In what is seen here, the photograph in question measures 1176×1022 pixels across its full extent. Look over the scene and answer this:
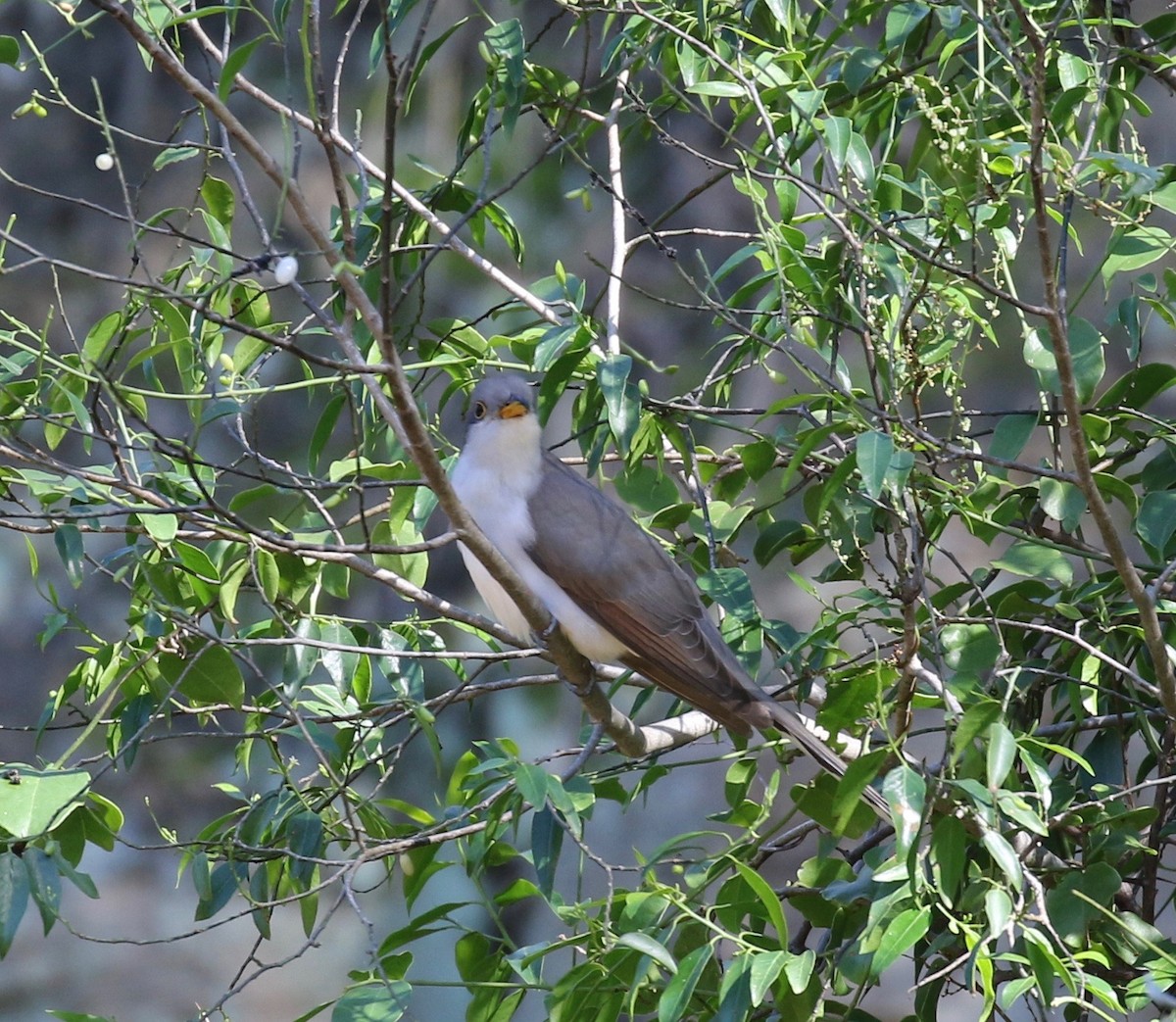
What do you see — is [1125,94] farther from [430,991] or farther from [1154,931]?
[430,991]

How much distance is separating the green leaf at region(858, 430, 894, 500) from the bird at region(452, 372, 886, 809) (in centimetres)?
138

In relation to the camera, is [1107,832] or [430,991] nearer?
[1107,832]

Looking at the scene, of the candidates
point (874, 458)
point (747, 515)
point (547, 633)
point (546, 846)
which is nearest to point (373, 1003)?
point (546, 846)

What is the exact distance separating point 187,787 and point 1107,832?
554 centimetres

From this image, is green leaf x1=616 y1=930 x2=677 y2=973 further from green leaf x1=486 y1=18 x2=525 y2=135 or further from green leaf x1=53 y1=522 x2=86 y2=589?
green leaf x1=486 y1=18 x2=525 y2=135

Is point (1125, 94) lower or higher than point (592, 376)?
higher

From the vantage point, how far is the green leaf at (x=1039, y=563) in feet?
7.91

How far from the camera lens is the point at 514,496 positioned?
3678 millimetres

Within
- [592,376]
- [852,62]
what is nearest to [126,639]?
[592,376]

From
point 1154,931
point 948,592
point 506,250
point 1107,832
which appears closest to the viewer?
point 1154,931

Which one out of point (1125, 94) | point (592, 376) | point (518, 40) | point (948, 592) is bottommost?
point (948, 592)

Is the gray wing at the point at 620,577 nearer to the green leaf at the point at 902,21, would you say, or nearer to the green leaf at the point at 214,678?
the green leaf at the point at 214,678

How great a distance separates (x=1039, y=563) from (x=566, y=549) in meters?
1.45

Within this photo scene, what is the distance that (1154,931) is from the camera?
2.26m
